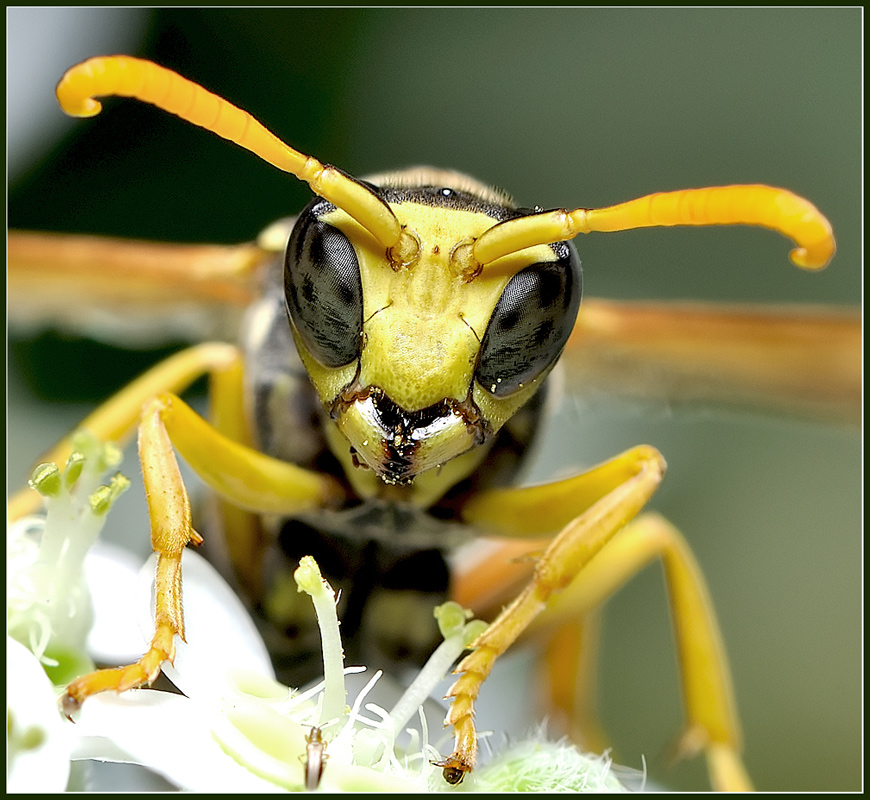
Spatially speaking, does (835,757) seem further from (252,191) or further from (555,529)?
(252,191)

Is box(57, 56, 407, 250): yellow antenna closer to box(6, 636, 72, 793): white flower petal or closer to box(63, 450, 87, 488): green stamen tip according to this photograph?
box(63, 450, 87, 488): green stamen tip

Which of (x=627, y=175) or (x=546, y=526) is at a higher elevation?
(x=627, y=175)

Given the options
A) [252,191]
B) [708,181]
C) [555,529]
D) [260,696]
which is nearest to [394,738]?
[260,696]

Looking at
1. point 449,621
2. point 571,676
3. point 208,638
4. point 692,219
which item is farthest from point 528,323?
point 571,676

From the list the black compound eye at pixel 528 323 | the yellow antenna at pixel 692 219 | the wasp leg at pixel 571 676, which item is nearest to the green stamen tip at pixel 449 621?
the black compound eye at pixel 528 323

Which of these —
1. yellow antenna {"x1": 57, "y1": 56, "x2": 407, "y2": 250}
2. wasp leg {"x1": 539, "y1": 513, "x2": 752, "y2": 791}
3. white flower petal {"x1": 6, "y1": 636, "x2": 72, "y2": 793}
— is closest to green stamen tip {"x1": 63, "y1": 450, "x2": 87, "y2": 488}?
white flower petal {"x1": 6, "y1": 636, "x2": 72, "y2": 793}

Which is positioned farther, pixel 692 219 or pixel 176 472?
pixel 176 472

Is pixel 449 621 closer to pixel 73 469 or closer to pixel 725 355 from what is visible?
pixel 73 469

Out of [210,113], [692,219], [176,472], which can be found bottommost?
[176,472]
